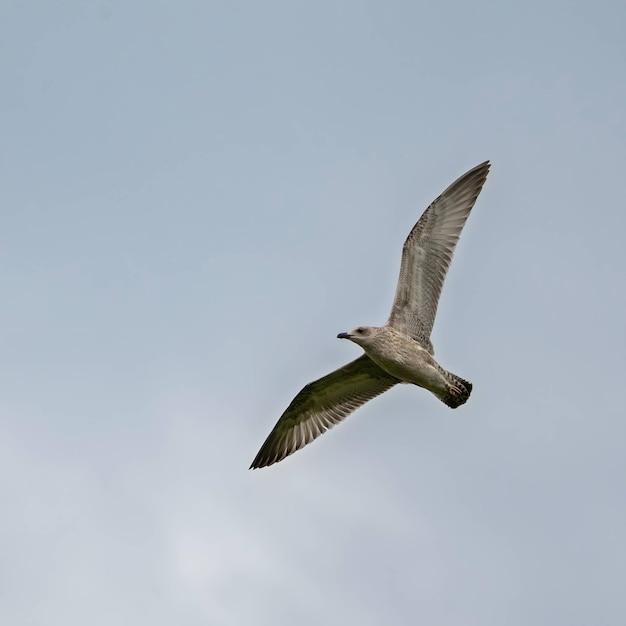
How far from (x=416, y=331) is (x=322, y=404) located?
300 centimetres

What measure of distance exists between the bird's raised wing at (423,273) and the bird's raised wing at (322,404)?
4.03 ft

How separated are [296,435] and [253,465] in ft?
3.56

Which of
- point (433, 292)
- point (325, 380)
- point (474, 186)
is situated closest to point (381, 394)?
point (325, 380)

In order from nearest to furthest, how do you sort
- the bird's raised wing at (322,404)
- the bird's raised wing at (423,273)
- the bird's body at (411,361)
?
the bird's body at (411,361), the bird's raised wing at (423,273), the bird's raised wing at (322,404)

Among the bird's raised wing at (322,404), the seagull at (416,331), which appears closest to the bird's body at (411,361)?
the seagull at (416,331)

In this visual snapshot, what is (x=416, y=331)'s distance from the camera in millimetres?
20906

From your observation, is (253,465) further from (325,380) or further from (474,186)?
(474,186)

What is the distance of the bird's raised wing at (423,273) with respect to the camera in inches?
823

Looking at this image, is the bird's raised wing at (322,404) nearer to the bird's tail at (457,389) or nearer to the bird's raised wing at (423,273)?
the bird's raised wing at (423,273)

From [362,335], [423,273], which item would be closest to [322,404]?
[362,335]

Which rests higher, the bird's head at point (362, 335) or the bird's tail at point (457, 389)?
the bird's head at point (362, 335)

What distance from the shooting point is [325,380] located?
2236 centimetres

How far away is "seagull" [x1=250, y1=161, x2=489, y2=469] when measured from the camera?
67.2 feet

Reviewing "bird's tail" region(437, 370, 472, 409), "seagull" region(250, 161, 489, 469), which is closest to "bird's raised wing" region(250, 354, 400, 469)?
"seagull" region(250, 161, 489, 469)
